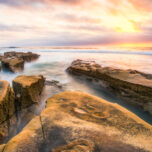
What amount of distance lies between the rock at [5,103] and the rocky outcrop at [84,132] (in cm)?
122

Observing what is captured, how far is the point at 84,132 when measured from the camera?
205 centimetres

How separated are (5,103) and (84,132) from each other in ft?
7.73

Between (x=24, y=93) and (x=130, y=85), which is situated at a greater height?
(x=130, y=85)

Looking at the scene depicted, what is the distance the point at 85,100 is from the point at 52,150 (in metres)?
1.62

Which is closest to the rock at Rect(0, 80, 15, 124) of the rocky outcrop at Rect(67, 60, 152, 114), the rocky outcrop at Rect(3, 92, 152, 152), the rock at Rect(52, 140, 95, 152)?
the rocky outcrop at Rect(3, 92, 152, 152)

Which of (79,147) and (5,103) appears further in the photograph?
(5,103)

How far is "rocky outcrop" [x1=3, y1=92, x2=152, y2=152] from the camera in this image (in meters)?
1.81

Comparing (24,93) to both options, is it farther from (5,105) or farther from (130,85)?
(130,85)

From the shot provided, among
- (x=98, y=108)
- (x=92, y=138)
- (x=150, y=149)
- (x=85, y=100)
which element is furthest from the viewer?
(x=85, y=100)

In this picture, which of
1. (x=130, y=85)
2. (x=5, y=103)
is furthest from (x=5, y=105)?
(x=130, y=85)

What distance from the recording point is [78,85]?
24.8 ft

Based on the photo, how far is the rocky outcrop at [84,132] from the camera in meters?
1.81

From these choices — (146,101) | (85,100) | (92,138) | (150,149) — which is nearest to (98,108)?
(85,100)

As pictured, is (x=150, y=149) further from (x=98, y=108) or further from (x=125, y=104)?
(x=125, y=104)
